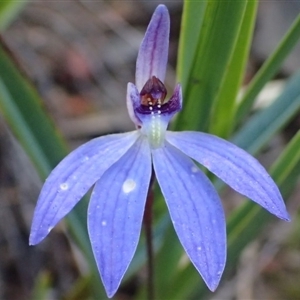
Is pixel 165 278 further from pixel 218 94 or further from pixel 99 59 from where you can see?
pixel 99 59

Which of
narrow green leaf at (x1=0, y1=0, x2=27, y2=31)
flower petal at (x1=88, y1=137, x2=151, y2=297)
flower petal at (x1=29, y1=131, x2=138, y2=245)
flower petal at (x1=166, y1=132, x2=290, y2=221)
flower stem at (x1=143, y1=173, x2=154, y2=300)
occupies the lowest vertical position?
flower stem at (x1=143, y1=173, x2=154, y2=300)

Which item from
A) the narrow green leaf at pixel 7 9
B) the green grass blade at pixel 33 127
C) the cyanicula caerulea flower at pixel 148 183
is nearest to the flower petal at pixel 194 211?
the cyanicula caerulea flower at pixel 148 183

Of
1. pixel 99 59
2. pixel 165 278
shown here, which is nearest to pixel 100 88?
pixel 99 59

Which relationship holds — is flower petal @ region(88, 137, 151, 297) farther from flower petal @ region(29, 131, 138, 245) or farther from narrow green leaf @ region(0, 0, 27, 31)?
narrow green leaf @ region(0, 0, 27, 31)

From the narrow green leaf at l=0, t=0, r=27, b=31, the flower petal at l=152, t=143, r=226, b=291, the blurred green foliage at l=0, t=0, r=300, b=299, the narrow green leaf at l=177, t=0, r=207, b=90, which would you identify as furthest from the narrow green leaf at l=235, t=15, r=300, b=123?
the narrow green leaf at l=0, t=0, r=27, b=31

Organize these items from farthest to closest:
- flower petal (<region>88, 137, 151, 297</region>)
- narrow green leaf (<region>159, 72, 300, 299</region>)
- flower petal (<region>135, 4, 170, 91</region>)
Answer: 1. narrow green leaf (<region>159, 72, 300, 299</region>)
2. flower petal (<region>135, 4, 170, 91</region>)
3. flower petal (<region>88, 137, 151, 297</region>)

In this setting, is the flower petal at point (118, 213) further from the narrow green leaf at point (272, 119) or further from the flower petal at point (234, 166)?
the narrow green leaf at point (272, 119)

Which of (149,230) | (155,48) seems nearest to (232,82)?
(155,48)
